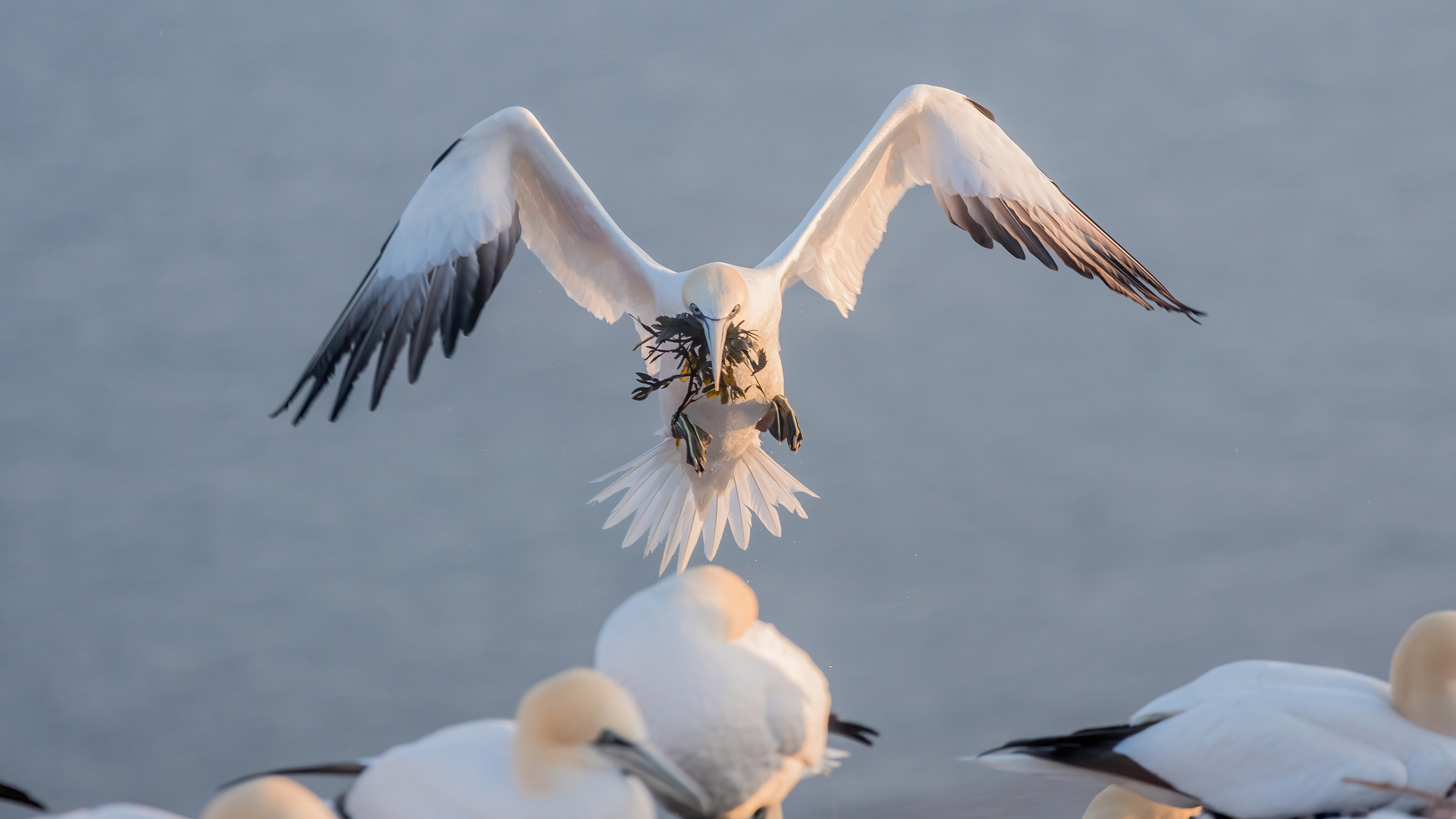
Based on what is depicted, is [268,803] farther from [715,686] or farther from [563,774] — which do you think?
[715,686]

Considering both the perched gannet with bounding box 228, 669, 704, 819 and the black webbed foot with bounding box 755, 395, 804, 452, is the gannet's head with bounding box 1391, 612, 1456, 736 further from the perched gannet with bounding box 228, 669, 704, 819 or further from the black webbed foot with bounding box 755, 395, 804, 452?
the black webbed foot with bounding box 755, 395, 804, 452

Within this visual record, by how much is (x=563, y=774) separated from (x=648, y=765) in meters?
0.10

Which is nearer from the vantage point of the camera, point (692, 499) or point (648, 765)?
point (648, 765)

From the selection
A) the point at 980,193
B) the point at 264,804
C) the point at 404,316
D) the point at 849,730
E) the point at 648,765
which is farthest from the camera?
the point at 980,193

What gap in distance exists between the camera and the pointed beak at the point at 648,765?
1.49m

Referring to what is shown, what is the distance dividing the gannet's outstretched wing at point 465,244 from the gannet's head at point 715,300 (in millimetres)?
356

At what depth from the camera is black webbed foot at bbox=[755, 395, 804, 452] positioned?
11.5 feet

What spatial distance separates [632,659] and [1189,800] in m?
0.81

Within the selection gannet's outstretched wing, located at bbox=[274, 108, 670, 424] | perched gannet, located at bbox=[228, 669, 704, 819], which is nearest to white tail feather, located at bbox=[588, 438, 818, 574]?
gannet's outstretched wing, located at bbox=[274, 108, 670, 424]

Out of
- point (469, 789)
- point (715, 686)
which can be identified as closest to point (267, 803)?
point (469, 789)

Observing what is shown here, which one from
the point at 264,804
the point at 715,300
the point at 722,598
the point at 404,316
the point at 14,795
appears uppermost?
the point at 715,300

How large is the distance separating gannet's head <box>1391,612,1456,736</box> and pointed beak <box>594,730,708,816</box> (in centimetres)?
100

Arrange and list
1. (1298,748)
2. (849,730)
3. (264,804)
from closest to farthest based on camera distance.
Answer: (264,804), (1298,748), (849,730)

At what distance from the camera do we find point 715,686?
1700 mm
